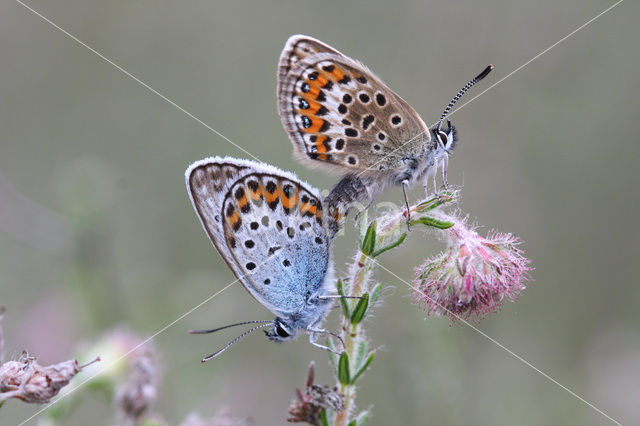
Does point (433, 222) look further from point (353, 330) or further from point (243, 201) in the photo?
point (243, 201)

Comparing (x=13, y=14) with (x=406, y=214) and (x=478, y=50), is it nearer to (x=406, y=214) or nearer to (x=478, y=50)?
(x=478, y=50)

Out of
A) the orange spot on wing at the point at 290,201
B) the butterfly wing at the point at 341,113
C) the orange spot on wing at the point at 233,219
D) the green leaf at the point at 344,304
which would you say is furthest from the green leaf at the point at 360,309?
the butterfly wing at the point at 341,113

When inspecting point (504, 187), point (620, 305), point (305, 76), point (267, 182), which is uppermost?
point (305, 76)

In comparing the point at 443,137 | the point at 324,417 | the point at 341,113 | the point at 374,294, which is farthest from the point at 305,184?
the point at 324,417

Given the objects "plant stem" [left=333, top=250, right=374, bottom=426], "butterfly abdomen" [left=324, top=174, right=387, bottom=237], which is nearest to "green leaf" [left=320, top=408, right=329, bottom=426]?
"plant stem" [left=333, top=250, right=374, bottom=426]

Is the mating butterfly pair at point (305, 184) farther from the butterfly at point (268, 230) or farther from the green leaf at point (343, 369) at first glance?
the green leaf at point (343, 369)

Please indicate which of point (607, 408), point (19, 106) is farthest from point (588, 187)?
point (19, 106)

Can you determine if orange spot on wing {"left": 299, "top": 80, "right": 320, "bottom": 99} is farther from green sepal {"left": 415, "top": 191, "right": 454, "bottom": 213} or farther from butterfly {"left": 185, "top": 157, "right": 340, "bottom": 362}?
green sepal {"left": 415, "top": 191, "right": 454, "bottom": 213}
